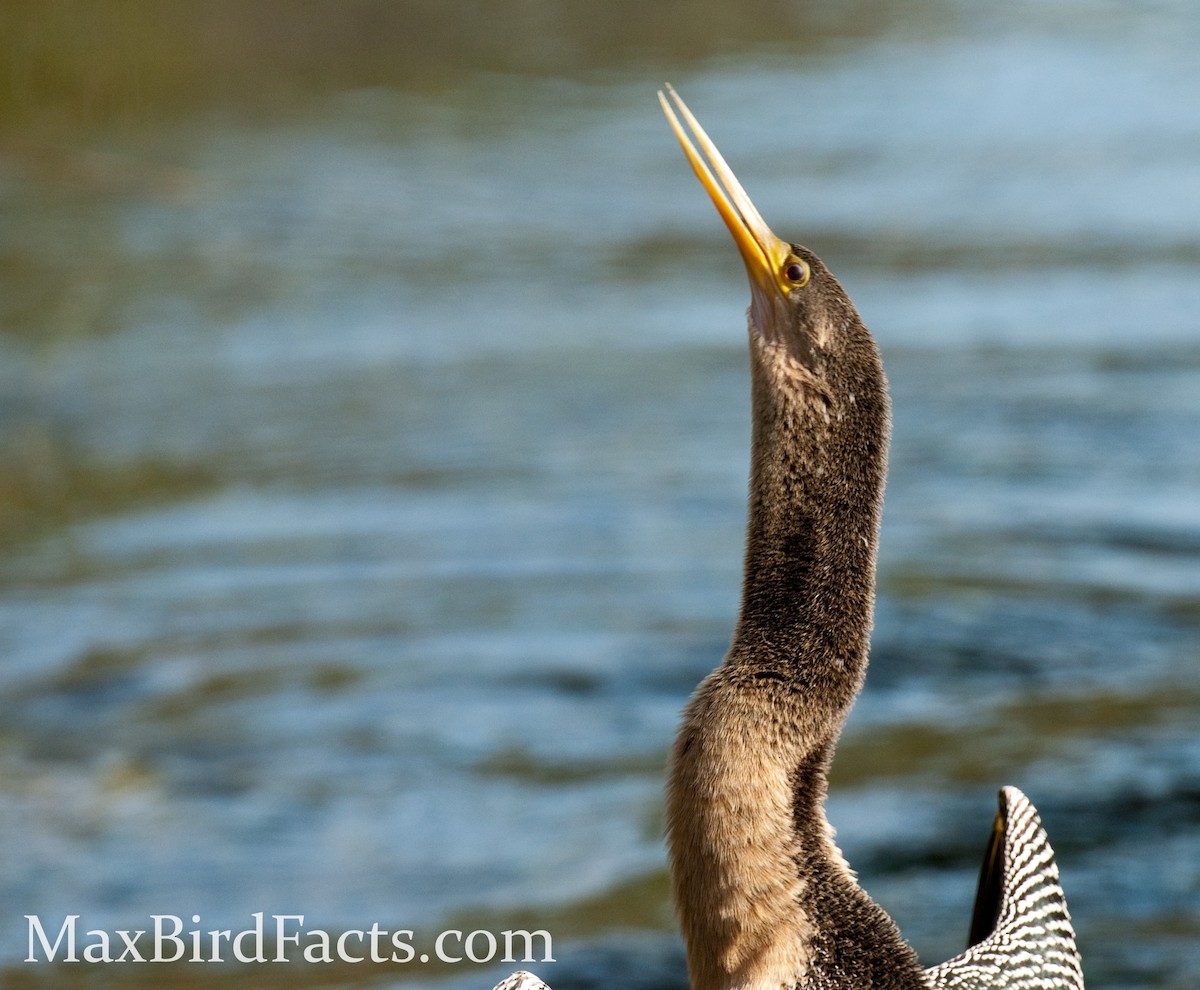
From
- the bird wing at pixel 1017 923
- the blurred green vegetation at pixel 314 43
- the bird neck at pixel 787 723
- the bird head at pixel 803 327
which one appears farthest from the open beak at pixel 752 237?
the blurred green vegetation at pixel 314 43

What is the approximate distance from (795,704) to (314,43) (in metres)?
12.1

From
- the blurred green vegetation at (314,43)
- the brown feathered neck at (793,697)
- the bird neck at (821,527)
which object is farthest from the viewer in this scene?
the blurred green vegetation at (314,43)

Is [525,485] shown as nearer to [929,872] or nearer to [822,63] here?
[929,872]

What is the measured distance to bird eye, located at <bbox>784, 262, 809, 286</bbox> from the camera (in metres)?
3.36

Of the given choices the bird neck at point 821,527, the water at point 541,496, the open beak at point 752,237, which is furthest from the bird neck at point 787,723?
the water at point 541,496

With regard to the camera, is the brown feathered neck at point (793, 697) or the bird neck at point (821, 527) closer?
the brown feathered neck at point (793, 697)

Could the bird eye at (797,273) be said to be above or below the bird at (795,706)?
above

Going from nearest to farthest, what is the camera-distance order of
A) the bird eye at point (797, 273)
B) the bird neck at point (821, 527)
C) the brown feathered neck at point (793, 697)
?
1. the brown feathered neck at point (793, 697)
2. the bird neck at point (821, 527)
3. the bird eye at point (797, 273)

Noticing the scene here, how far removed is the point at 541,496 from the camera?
8156 mm

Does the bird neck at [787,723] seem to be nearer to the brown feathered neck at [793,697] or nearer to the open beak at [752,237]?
the brown feathered neck at [793,697]

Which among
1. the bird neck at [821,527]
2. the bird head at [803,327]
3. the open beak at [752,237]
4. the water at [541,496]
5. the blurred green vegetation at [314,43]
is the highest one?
the blurred green vegetation at [314,43]

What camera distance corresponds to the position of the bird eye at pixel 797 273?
336 cm

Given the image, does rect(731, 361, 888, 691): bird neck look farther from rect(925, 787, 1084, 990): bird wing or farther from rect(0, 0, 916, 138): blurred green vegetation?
rect(0, 0, 916, 138): blurred green vegetation

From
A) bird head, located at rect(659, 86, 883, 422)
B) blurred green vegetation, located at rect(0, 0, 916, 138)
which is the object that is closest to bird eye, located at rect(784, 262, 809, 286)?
bird head, located at rect(659, 86, 883, 422)
